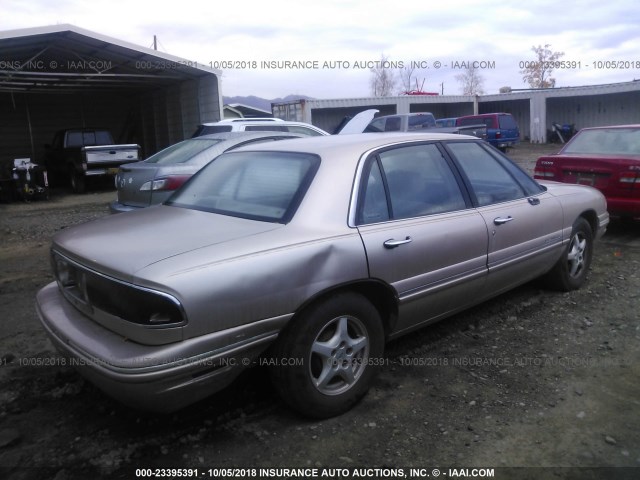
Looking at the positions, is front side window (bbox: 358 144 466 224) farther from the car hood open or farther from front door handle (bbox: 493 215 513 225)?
the car hood open

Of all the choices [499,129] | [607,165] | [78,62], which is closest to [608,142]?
[607,165]

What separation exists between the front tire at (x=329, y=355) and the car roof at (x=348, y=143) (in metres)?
0.98

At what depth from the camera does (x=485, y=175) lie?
13.6 ft

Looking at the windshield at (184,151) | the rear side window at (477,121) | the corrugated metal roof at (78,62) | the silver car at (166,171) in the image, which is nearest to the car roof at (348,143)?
the silver car at (166,171)

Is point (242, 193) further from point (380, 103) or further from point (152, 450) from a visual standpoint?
point (380, 103)

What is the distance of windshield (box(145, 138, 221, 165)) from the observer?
7434 millimetres

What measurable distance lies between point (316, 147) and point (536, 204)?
1952 mm

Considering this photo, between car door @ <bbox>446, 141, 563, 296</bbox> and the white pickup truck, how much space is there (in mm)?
12235

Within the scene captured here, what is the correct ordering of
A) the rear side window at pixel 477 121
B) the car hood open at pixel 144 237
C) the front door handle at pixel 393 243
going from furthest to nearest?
the rear side window at pixel 477 121
the front door handle at pixel 393 243
the car hood open at pixel 144 237

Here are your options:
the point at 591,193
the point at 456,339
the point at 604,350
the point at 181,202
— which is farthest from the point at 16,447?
the point at 591,193

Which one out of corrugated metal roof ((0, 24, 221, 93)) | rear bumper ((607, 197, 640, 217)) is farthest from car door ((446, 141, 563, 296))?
corrugated metal roof ((0, 24, 221, 93))

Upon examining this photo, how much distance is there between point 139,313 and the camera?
2.41 meters

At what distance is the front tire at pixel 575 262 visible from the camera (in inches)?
191

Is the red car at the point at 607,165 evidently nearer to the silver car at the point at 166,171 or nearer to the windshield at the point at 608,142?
the windshield at the point at 608,142
